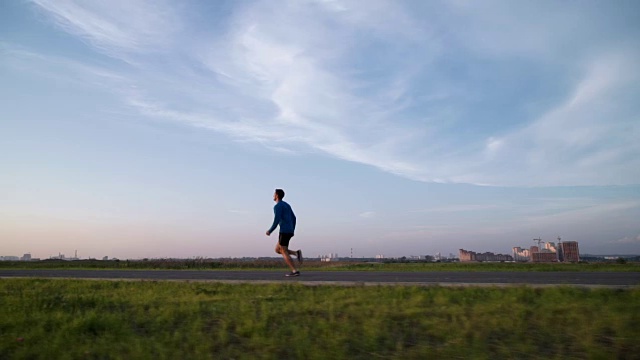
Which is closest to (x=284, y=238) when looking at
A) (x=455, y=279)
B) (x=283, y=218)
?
(x=283, y=218)

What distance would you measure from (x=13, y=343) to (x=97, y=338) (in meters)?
0.90

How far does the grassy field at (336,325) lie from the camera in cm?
430

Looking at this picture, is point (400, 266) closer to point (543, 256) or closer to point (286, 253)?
point (286, 253)

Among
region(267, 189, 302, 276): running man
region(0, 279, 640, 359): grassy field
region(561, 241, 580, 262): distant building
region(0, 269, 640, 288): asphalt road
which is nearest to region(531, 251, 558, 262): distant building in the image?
region(561, 241, 580, 262): distant building

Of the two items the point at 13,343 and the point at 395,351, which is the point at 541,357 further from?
the point at 13,343

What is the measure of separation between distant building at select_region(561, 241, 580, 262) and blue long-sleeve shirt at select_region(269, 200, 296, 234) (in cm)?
5574

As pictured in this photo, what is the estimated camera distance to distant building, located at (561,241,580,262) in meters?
57.1

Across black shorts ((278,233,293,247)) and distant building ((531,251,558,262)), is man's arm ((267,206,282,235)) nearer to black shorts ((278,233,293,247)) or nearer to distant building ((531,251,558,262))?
black shorts ((278,233,293,247))

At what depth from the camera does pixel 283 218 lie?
36.8ft

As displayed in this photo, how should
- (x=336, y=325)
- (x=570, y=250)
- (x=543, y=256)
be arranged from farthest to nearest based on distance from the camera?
1. (x=543, y=256)
2. (x=570, y=250)
3. (x=336, y=325)

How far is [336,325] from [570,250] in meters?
62.3

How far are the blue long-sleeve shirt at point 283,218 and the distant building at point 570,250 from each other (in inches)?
2194

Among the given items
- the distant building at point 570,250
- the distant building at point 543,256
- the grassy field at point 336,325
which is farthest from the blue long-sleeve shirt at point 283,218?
the distant building at point 543,256

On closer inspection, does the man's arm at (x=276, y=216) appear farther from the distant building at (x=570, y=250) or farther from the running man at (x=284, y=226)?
the distant building at (x=570, y=250)
